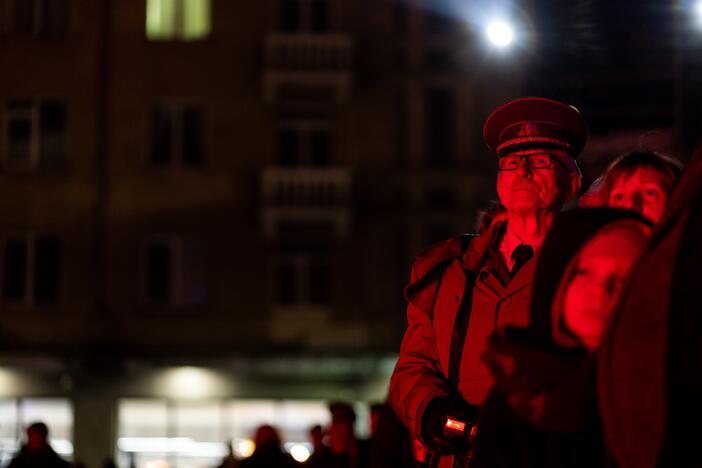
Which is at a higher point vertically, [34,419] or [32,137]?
[32,137]

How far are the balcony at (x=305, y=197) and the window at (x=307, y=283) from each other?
0.68 metres

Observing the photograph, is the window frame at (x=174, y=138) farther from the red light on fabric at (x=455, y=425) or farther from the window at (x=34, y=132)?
Answer: the red light on fabric at (x=455, y=425)

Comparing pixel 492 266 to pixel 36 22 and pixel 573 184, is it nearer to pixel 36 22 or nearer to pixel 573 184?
pixel 573 184

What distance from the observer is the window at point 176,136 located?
34.4 m

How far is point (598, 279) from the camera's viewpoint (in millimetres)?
3115

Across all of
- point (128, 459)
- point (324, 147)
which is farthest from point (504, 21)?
point (128, 459)

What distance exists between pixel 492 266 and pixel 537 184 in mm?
274

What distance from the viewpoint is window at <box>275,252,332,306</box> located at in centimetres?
3394

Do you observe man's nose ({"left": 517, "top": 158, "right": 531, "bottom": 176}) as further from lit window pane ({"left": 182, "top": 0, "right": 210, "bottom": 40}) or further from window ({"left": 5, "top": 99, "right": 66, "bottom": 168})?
lit window pane ({"left": 182, "top": 0, "right": 210, "bottom": 40})

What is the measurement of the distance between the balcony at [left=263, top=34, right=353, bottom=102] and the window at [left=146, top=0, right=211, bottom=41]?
1837mm

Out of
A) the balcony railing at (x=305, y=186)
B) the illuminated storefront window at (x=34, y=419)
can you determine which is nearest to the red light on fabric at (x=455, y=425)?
the balcony railing at (x=305, y=186)

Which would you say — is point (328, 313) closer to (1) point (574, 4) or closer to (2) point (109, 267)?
(2) point (109, 267)

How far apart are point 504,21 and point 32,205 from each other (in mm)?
11392

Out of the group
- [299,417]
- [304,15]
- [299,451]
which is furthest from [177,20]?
[299,451]
